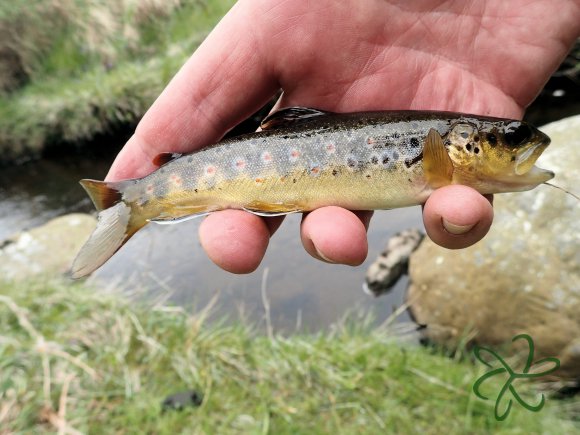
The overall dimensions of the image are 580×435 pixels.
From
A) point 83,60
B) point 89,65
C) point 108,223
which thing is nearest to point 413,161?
point 108,223

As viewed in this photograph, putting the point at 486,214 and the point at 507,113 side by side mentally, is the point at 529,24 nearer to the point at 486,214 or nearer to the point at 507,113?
the point at 507,113

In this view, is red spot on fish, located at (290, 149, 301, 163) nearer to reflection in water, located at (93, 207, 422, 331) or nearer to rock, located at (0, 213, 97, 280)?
reflection in water, located at (93, 207, 422, 331)

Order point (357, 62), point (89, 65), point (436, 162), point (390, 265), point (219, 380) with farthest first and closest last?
point (89, 65) → point (390, 265) → point (219, 380) → point (357, 62) → point (436, 162)

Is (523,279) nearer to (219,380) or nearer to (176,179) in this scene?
(219,380)

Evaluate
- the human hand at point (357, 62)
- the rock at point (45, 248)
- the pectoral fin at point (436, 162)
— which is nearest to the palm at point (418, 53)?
the human hand at point (357, 62)

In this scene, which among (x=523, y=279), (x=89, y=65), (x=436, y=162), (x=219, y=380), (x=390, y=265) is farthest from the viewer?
(x=89, y=65)

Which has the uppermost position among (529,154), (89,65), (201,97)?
(201,97)

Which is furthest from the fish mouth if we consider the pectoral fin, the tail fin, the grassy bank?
the grassy bank
